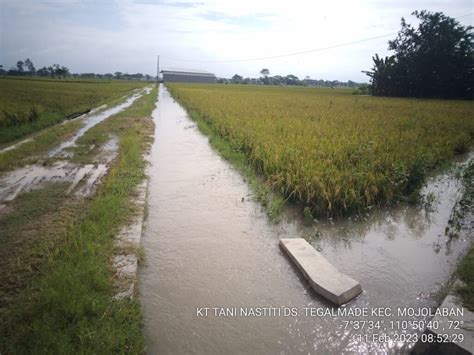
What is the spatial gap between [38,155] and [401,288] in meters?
8.32

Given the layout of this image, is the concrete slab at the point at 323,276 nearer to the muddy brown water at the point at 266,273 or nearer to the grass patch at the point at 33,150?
the muddy brown water at the point at 266,273

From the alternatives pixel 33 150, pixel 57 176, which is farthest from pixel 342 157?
pixel 33 150

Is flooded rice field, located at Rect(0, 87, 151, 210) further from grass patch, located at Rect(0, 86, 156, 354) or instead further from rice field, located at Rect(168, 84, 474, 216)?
rice field, located at Rect(168, 84, 474, 216)

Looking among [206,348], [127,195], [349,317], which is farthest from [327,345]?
[127,195]

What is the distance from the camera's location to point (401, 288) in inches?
117

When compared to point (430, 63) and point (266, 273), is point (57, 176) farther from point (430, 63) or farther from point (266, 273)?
point (430, 63)

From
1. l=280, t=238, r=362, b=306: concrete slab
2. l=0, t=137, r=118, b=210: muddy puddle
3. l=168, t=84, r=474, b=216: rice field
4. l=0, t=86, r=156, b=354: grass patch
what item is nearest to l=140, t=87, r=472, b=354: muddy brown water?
l=280, t=238, r=362, b=306: concrete slab

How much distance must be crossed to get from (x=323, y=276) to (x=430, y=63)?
122 ft

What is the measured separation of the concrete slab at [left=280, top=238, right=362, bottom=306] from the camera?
2715 millimetres

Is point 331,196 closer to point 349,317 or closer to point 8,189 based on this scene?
point 349,317

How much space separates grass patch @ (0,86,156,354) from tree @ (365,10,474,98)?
37.4 metres

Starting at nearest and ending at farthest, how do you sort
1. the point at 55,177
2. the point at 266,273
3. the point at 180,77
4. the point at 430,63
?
1. the point at 266,273
2. the point at 55,177
3. the point at 430,63
4. the point at 180,77

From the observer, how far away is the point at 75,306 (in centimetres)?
237

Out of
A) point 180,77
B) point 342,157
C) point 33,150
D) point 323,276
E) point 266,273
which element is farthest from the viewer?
point 180,77
